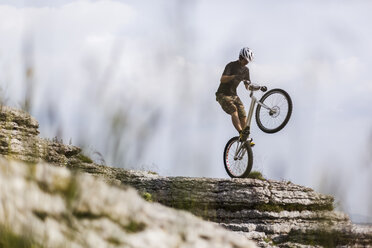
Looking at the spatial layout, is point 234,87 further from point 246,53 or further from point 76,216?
point 76,216

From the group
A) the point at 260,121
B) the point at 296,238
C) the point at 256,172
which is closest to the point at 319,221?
the point at 260,121

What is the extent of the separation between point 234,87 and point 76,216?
10533mm

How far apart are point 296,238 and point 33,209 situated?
37.0 feet

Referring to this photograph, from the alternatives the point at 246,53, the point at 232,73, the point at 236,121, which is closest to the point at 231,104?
the point at 236,121

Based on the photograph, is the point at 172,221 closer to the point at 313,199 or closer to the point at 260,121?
the point at 260,121

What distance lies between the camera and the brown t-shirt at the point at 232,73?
43.7ft

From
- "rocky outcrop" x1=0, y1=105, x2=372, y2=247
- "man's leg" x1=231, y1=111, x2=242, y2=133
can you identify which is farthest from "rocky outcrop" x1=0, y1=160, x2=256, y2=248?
"rocky outcrop" x1=0, y1=105, x2=372, y2=247

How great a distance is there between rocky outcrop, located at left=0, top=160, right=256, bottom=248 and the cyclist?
32.8ft

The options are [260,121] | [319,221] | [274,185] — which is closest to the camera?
[319,221]

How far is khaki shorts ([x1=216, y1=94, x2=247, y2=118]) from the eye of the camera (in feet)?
43.8

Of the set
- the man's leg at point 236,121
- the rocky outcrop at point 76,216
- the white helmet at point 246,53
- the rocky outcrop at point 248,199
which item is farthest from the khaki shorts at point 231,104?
the rocky outcrop at point 76,216

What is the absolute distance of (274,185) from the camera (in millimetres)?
15359

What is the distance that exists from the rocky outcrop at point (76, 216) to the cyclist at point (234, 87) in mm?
9985

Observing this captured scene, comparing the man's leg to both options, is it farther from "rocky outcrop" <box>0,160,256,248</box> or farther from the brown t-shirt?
"rocky outcrop" <box>0,160,256,248</box>
